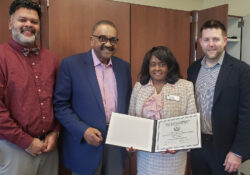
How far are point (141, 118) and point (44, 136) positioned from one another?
76 centimetres

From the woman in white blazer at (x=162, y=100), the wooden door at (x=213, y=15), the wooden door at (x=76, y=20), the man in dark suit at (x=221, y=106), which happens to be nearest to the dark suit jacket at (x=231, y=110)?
the man in dark suit at (x=221, y=106)

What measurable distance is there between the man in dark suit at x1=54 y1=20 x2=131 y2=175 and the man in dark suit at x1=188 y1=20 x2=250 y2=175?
0.69 metres

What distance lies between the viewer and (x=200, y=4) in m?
3.57

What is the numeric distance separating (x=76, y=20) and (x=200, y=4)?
258cm

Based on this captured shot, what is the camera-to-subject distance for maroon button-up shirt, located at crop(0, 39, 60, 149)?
1355 millimetres

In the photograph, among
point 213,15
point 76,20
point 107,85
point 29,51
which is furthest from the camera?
point 213,15

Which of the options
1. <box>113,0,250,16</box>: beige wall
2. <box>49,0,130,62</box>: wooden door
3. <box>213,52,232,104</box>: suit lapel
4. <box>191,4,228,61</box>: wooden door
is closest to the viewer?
<box>213,52,232,104</box>: suit lapel

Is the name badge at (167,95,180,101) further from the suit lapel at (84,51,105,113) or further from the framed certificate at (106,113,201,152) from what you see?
the suit lapel at (84,51,105,113)

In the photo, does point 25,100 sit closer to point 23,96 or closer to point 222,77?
point 23,96

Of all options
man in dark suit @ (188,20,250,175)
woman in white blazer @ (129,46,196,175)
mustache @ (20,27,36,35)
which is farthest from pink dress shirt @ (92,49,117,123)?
man in dark suit @ (188,20,250,175)

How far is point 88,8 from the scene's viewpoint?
195cm

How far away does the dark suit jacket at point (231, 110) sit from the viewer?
1.52 meters

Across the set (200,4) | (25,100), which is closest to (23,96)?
(25,100)

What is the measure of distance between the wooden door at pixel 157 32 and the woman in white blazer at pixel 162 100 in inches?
24.6
